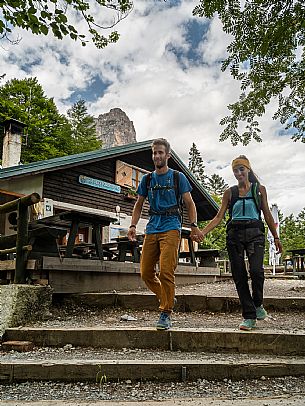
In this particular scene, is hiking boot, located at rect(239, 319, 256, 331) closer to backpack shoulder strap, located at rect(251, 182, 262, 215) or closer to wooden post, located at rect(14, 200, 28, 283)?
backpack shoulder strap, located at rect(251, 182, 262, 215)

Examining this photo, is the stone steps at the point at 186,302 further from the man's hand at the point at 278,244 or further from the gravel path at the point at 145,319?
the man's hand at the point at 278,244

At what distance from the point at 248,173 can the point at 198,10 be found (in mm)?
2261

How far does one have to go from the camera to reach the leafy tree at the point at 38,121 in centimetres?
3028

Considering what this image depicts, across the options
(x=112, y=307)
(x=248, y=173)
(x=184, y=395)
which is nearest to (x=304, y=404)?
(x=184, y=395)

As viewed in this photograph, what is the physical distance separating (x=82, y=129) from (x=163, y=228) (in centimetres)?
4186

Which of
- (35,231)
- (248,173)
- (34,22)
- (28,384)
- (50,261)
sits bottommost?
(28,384)

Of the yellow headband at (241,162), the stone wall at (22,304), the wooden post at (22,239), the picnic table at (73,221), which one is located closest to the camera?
the yellow headband at (241,162)

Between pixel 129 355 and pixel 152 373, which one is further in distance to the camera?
pixel 129 355

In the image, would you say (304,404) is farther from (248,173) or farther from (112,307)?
(112,307)

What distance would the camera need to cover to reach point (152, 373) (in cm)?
295

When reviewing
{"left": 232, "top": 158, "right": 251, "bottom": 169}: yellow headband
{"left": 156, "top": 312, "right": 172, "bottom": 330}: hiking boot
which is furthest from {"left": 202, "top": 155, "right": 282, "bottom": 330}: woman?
{"left": 156, "top": 312, "right": 172, "bottom": 330}: hiking boot

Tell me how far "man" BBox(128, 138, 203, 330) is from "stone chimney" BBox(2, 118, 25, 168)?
47.7 feet

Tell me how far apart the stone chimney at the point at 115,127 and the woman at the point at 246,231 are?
75002 mm

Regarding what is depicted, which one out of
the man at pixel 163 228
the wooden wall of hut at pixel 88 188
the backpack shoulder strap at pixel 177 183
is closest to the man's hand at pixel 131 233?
the man at pixel 163 228
